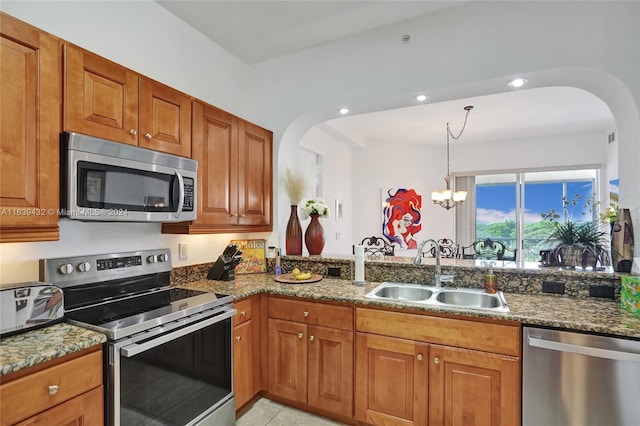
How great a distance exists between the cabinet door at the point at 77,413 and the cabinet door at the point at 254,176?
1.45 meters

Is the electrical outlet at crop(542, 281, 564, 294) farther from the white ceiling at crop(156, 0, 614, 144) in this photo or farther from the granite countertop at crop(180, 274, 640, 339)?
the white ceiling at crop(156, 0, 614, 144)

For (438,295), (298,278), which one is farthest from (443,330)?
(298,278)

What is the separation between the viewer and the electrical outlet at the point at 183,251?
246 centimetres

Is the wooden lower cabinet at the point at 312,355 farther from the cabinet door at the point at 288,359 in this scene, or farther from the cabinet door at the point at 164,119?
the cabinet door at the point at 164,119

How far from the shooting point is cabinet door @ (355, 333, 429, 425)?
190 centimetres

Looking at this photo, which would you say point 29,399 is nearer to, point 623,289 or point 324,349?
point 324,349

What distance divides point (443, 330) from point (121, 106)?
2189 mm

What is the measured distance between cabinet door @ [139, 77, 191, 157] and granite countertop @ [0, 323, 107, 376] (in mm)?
1025

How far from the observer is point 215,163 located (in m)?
2.37

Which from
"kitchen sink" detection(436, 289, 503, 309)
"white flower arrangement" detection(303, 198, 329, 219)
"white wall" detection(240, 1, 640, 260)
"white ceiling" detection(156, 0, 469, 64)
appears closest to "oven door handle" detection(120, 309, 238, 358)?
"white flower arrangement" detection(303, 198, 329, 219)

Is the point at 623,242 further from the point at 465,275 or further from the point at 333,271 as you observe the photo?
the point at 333,271

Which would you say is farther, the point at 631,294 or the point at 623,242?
the point at 623,242

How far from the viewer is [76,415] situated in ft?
4.21

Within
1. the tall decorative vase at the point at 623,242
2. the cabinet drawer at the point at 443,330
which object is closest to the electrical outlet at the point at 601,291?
the tall decorative vase at the point at 623,242
